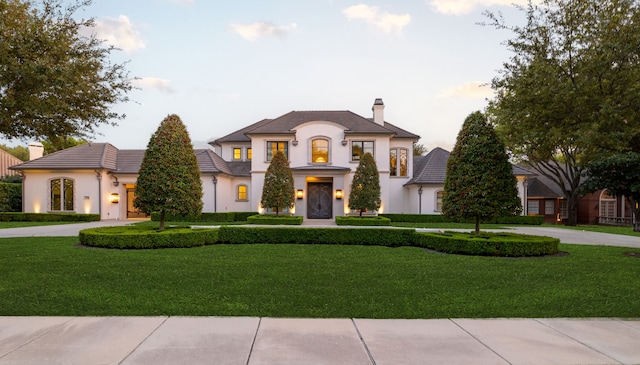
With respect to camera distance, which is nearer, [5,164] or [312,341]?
[312,341]

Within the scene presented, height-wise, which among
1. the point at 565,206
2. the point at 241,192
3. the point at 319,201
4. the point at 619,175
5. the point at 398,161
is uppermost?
the point at 398,161

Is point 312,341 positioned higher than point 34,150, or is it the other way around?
point 34,150

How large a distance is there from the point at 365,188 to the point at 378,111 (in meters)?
9.62

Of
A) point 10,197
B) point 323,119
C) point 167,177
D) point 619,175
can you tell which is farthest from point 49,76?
point 619,175

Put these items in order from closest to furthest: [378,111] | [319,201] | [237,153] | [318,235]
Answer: [318,235], [319,201], [378,111], [237,153]

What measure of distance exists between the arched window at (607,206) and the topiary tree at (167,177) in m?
38.5

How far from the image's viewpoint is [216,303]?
5.54m

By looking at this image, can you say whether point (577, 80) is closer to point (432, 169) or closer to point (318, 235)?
point (318, 235)

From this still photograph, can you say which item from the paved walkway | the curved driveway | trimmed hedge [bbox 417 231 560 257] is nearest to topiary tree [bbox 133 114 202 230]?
the curved driveway

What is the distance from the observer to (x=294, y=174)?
87.5 ft

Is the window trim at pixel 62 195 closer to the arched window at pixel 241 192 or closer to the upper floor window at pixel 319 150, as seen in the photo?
the arched window at pixel 241 192

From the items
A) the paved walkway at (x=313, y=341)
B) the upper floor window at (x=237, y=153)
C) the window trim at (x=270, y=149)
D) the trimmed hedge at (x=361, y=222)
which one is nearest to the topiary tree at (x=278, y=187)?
the window trim at (x=270, y=149)

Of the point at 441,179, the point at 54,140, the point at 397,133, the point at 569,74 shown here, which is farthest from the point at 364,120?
the point at 54,140

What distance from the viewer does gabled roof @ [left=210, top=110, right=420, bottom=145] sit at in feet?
90.0
